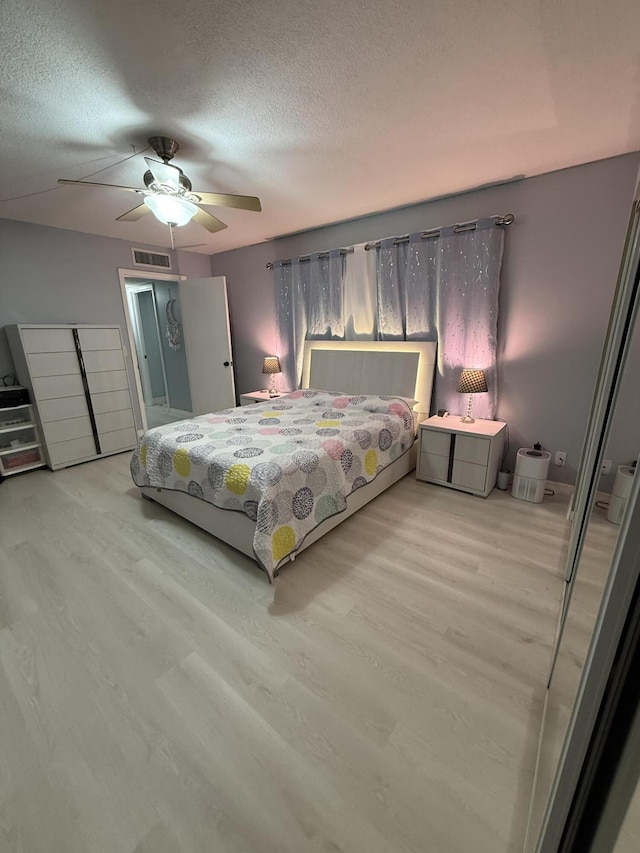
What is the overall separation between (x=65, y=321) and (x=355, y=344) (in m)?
3.09

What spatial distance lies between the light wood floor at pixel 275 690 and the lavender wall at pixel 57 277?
2.31 m

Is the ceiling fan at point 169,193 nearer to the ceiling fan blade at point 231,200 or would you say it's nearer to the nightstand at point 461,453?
the ceiling fan blade at point 231,200

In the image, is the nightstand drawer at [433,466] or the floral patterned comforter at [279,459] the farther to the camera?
the nightstand drawer at [433,466]

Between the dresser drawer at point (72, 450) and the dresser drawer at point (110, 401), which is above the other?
the dresser drawer at point (110, 401)

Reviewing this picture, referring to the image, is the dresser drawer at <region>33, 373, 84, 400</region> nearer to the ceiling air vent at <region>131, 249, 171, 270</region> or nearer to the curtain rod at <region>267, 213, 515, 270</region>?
the ceiling air vent at <region>131, 249, 171, 270</region>

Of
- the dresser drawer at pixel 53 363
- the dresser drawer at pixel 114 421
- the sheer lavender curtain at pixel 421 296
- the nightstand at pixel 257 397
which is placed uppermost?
the sheer lavender curtain at pixel 421 296

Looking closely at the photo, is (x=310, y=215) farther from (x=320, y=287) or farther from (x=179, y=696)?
(x=179, y=696)

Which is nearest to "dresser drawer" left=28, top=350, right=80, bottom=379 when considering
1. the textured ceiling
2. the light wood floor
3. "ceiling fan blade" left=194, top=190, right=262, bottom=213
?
the textured ceiling

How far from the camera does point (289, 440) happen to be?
2363mm

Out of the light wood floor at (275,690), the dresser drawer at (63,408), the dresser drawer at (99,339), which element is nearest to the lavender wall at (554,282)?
the light wood floor at (275,690)

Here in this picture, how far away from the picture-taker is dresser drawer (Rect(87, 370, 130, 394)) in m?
3.66

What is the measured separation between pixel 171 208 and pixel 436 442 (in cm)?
247

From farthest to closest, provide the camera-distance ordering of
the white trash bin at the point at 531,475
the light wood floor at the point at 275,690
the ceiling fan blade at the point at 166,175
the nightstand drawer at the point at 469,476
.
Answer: the nightstand drawer at the point at 469,476, the white trash bin at the point at 531,475, the ceiling fan blade at the point at 166,175, the light wood floor at the point at 275,690

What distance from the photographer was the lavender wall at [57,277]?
10.7 feet
